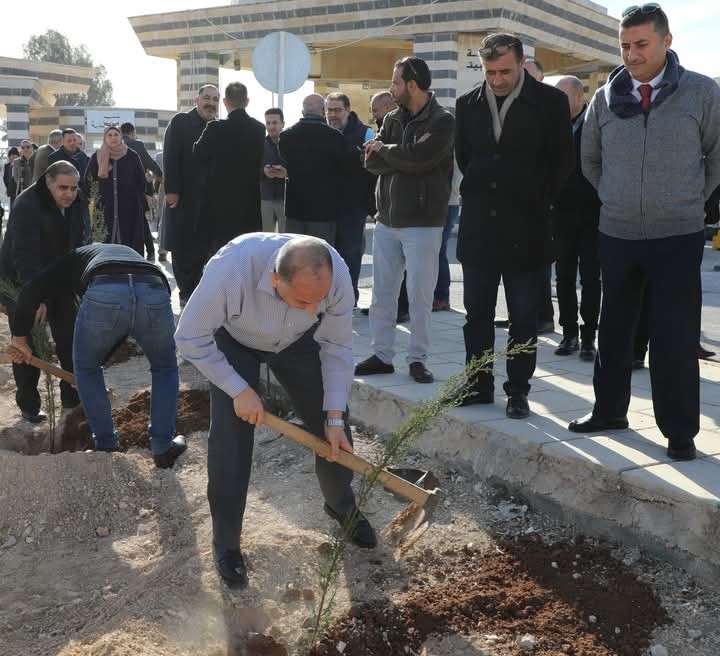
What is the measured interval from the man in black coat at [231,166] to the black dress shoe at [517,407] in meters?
2.90

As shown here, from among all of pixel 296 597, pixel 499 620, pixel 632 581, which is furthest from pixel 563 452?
pixel 296 597

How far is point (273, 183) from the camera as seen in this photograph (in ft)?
29.3

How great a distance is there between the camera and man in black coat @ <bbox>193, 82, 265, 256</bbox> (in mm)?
6723

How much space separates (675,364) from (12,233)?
404 cm

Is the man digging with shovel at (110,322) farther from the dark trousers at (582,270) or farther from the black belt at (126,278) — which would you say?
the dark trousers at (582,270)

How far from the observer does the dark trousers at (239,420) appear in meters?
3.57

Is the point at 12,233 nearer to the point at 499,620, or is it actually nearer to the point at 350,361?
the point at 350,361

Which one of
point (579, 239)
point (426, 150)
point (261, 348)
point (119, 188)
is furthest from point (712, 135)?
point (119, 188)

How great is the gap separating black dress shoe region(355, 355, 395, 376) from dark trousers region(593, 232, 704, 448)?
71.3 inches

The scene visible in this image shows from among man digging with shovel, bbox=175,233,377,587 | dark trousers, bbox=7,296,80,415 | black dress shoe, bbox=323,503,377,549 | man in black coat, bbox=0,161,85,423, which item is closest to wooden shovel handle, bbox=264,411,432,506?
man digging with shovel, bbox=175,233,377,587

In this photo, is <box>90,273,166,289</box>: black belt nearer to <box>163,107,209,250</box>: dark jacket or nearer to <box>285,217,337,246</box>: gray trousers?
<box>163,107,209,250</box>: dark jacket

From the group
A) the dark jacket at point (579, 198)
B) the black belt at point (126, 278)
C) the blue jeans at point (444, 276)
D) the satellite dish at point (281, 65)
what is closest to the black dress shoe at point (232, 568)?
the black belt at point (126, 278)

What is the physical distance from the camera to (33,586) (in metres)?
3.82

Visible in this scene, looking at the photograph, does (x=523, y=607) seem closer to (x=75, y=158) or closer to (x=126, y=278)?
(x=126, y=278)
